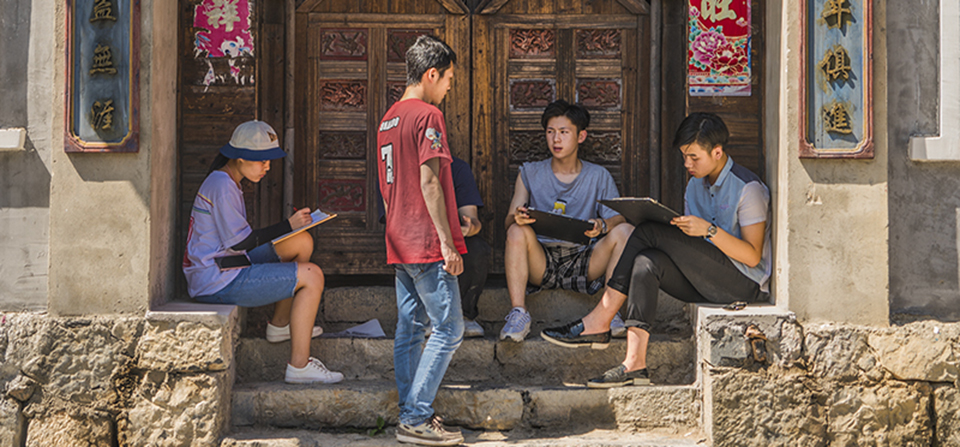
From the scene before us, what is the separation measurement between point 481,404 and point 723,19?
107 inches

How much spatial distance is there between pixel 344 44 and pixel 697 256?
106 inches

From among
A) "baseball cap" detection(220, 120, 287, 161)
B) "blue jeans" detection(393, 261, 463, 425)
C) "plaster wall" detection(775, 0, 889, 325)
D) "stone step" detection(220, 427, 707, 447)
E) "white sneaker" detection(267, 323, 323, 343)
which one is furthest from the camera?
"white sneaker" detection(267, 323, 323, 343)

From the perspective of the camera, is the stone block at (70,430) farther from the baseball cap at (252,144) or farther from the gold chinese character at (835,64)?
the gold chinese character at (835,64)

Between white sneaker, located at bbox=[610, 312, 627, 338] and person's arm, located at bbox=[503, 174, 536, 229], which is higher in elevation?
person's arm, located at bbox=[503, 174, 536, 229]

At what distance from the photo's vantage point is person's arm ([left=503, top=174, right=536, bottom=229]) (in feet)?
15.4

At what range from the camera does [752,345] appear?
4156 mm

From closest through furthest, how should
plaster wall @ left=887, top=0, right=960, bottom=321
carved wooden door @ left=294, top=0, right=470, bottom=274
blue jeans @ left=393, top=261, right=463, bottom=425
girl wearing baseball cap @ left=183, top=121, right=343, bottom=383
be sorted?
blue jeans @ left=393, top=261, right=463, bottom=425 → plaster wall @ left=887, top=0, right=960, bottom=321 → girl wearing baseball cap @ left=183, top=121, right=343, bottom=383 → carved wooden door @ left=294, top=0, right=470, bottom=274

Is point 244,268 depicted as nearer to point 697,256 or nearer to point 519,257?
point 519,257

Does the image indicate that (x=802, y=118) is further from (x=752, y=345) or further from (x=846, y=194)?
(x=752, y=345)

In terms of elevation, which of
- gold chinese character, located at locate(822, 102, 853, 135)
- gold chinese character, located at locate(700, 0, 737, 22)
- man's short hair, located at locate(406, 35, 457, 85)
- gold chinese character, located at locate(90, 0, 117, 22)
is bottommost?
gold chinese character, located at locate(822, 102, 853, 135)

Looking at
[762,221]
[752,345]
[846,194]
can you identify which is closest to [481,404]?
[752,345]

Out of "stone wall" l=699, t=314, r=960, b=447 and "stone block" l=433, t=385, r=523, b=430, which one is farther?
"stone block" l=433, t=385, r=523, b=430

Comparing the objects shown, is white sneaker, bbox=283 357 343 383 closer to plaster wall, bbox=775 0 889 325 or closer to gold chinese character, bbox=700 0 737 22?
plaster wall, bbox=775 0 889 325

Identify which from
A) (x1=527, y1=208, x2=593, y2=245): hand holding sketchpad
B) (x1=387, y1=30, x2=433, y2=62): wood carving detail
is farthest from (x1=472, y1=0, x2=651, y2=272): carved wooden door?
(x1=527, y1=208, x2=593, y2=245): hand holding sketchpad
